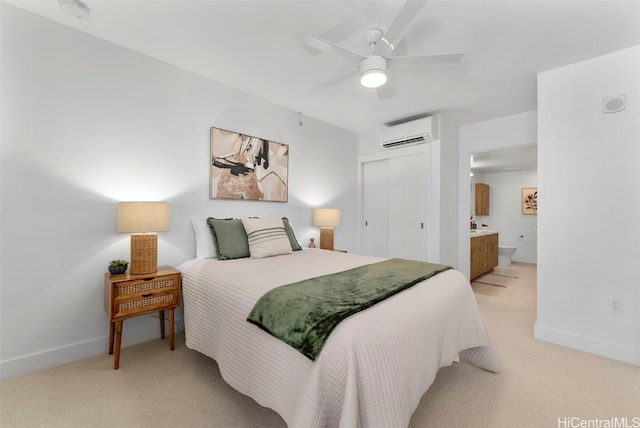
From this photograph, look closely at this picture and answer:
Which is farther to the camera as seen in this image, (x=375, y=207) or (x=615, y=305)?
(x=375, y=207)

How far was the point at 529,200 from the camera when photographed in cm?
620

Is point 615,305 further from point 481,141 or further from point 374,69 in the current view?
point 374,69

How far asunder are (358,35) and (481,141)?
9.16 feet

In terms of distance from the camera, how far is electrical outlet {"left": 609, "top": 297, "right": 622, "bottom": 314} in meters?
2.19

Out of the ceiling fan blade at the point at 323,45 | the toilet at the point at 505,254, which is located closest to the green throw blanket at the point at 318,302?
the ceiling fan blade at the point at 323,45

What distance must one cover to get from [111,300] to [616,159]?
4081mm

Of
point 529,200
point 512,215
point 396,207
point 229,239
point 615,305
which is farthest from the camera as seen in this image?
point 512,215

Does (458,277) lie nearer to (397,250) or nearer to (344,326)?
(344,326)

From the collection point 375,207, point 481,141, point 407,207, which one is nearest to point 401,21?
point 407,207

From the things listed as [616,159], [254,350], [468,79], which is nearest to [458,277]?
[254,350]

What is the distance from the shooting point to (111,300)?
187 cm

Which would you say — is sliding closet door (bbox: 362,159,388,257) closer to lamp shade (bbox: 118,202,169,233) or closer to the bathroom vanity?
the bathroom vanity

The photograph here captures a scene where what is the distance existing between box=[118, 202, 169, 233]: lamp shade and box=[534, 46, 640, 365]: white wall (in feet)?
11.3

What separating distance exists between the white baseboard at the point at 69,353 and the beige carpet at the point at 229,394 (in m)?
0.06
